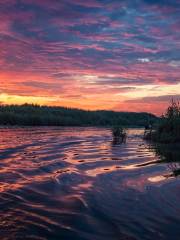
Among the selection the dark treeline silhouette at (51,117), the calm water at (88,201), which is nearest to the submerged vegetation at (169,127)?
the calm water at (88,201)

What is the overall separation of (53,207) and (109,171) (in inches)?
204

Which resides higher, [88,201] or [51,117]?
[51,117]

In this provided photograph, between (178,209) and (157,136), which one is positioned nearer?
(178,209)

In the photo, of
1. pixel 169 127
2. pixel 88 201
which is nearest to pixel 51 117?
pixel 169 127

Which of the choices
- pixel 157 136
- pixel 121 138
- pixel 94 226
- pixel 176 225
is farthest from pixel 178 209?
pixel 121 138

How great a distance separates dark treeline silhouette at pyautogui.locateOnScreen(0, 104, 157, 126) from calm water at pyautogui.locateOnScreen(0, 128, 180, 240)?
4508 centimetres

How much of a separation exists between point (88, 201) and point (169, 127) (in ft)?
66.3

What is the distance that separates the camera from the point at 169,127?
27.6 m

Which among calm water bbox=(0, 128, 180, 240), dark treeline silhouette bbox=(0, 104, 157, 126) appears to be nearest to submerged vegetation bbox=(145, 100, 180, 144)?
calm water bbox=(0, 128, 180, 240)

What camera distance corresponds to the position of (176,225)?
669 cm

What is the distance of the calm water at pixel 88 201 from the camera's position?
626cm

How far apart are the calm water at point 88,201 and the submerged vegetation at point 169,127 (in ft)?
40.3

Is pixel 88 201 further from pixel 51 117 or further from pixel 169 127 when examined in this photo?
pixel 51 117

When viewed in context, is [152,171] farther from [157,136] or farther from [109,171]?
[157,136]
